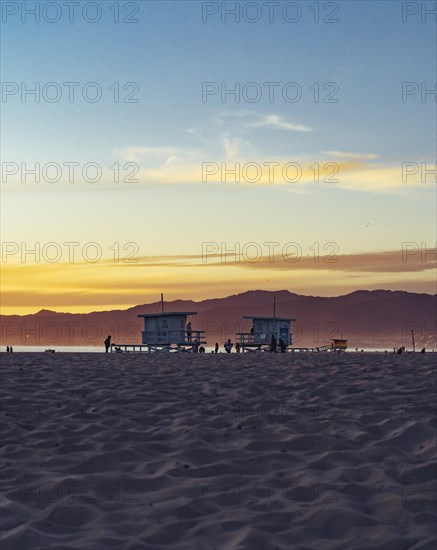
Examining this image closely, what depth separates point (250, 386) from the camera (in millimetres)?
14969

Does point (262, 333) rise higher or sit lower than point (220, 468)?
higher

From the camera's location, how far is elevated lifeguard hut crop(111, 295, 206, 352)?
56.8 meters

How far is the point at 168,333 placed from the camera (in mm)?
57250

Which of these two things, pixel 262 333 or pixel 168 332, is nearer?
pixel 168 332

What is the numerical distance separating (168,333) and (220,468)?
48.9 m

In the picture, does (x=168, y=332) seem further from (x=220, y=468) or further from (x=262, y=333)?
(x=220, y=468)

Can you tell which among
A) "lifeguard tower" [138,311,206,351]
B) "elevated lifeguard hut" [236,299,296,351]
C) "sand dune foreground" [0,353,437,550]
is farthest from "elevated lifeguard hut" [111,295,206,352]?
"sand dune foreground" [0,353,437,550]

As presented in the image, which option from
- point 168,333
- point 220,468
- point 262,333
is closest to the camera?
point 220,468

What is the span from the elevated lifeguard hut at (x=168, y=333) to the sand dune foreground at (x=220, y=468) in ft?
138

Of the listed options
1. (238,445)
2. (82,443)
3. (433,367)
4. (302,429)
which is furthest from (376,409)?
(433,367)

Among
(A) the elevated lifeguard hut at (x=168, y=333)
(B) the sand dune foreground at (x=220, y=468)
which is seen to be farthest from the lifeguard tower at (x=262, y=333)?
(B) the sand dune foreground at (x=220, y=468)

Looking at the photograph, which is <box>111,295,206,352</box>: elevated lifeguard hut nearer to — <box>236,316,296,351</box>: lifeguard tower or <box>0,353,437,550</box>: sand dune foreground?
<box>236,316,296,351</box>: lifeguard tower

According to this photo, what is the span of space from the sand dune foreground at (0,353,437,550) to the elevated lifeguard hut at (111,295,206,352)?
138 feet

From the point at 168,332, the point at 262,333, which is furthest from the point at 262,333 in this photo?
the point at 168,332
